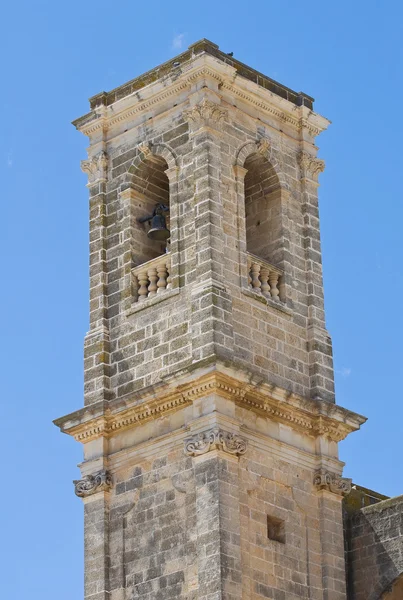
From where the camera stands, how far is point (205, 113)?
31.3 meters

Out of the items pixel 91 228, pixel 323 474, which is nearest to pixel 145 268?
pixel 91 228

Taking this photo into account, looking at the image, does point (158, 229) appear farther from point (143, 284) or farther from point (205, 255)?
point (205, 255)

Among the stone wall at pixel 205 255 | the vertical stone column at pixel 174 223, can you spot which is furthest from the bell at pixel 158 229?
the vertical stone column at pixel 174 223

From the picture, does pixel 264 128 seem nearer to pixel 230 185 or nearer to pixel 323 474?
pixel 230 185

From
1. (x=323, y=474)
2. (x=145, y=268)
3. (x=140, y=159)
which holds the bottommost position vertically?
(x=323, y=474)

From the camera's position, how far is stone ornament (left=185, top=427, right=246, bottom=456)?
28.9 m

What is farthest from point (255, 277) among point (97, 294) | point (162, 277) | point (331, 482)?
point (331, 482)

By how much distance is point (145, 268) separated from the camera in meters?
31.8

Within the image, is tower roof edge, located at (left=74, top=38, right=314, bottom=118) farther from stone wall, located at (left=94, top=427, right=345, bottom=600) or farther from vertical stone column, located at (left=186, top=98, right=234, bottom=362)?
stone wall, located at (left=94, top=427, right=345, bottom=600)

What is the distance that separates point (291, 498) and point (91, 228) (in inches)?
250

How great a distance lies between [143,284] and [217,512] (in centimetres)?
511

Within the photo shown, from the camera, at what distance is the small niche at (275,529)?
1170 inches

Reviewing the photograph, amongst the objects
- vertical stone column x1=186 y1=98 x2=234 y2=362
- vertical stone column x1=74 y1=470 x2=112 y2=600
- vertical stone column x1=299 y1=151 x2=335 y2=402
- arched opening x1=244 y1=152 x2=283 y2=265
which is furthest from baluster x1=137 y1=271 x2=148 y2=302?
vertical stone column x1=74 y1=470 x2=112 y2=600

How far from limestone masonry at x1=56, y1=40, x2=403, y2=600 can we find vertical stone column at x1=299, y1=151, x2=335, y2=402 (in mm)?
37
